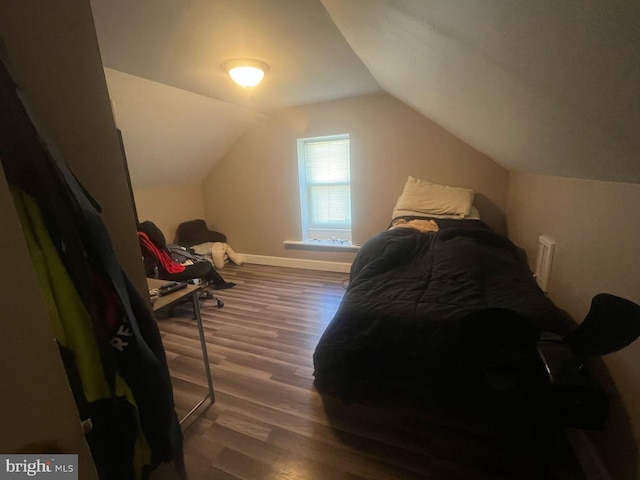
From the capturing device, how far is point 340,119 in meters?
3.50

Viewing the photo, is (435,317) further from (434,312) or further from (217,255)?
(217,255)

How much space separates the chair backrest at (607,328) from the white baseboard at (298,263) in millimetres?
2772

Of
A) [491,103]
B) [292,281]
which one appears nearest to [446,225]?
[491,103]

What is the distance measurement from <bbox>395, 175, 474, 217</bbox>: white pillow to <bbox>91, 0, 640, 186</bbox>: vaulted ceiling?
0.83 metres

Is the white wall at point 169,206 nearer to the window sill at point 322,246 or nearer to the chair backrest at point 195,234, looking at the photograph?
the chair backrest at point 195,234

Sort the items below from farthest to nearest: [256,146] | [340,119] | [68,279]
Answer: [256,146] → [340,119] → [68,279]

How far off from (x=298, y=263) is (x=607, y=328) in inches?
133

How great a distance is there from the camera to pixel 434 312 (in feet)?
4.93

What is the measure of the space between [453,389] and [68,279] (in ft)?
5.59

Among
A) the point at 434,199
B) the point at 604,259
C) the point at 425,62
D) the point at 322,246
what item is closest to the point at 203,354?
the point at 425,62

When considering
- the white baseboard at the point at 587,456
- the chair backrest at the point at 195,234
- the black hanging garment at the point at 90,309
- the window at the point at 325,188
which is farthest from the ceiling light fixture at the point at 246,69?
the white baseboard at the point at 587,456

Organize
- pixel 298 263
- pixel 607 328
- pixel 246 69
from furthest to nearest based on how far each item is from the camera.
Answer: pixel 298 263 → pixel 246 69 → pixel 607 328

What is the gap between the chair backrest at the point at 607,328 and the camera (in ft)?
3.24

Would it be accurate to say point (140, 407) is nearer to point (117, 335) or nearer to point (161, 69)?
point (117, 335)
